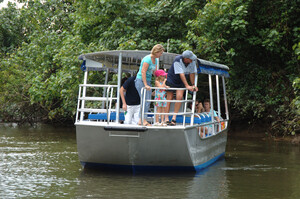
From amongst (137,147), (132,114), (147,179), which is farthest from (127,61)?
(147,179)

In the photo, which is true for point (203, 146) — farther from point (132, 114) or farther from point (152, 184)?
point (152, 184)

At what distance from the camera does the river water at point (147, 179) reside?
25.9ft

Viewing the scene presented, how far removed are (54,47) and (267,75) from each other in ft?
28.4

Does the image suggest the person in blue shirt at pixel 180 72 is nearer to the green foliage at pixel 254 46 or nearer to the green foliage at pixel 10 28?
the green foliage at pixel 254 46

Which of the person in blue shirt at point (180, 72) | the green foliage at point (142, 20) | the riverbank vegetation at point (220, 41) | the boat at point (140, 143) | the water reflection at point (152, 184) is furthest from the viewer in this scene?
the green foliage at point (142, 20)

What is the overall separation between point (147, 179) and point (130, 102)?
155cm

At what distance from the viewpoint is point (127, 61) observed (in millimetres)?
11789

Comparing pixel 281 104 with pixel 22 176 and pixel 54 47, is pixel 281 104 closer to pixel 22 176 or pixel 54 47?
pixel 54 47

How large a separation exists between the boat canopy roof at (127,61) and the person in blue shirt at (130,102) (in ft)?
2.31

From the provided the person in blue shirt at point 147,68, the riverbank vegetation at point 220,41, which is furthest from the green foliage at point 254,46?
the person in blue shirt at point 147,68

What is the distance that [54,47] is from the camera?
20266 mm

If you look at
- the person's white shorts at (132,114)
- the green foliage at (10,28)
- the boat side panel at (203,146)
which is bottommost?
the boat side panel at (203,146)

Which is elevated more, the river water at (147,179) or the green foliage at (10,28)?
the green foliage at (10,28)

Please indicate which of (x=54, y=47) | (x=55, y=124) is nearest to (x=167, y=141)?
(x=54, y=47)
